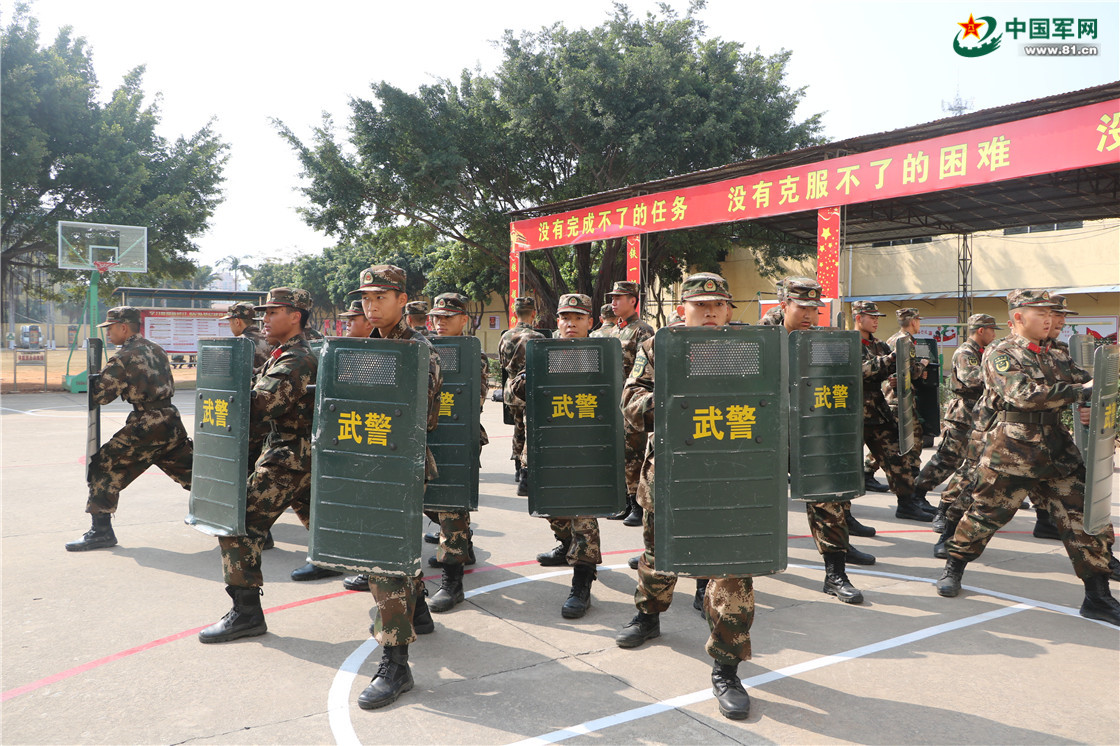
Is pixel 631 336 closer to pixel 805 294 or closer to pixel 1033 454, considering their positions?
pixel 805 294

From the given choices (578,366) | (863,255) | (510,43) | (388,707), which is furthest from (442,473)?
(863,255)

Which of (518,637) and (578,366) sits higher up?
(578,366)

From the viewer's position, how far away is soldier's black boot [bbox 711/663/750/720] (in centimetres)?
296

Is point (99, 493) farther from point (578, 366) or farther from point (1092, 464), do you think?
point (1092, 464)

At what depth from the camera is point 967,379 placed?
5.99 meters

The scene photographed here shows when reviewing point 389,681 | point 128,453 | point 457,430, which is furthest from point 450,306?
point 389,681

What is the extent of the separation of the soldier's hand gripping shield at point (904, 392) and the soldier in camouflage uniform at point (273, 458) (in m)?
4.35

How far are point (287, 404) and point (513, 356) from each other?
3486 mm

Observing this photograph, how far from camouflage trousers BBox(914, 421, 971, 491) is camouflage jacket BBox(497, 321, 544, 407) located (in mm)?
3569

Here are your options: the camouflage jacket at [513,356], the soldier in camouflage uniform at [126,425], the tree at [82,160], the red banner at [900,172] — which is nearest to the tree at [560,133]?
the tree at [82,160]

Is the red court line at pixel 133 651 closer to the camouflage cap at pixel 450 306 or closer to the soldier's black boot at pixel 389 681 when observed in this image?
the soldier's black boot at pixel 389 681

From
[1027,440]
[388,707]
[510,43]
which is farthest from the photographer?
[510,43]

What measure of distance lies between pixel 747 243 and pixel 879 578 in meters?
18.8

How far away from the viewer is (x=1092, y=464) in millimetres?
3775
